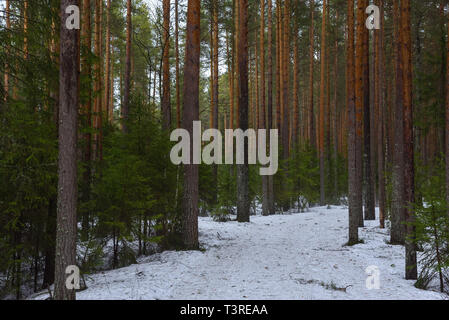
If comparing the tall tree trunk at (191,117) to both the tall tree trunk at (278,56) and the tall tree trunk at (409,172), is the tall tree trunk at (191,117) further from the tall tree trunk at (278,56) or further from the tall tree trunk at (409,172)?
the tall tree trunk at (278,56)

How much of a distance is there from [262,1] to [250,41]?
22.2 ft

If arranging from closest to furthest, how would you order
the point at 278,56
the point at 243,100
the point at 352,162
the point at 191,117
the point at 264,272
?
the point at 264,272
the point at 191,117
the point at 352,162
the point at 243,100
the point at 278,56

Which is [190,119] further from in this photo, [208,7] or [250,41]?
[250,41]

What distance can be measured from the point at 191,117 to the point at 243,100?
584 centimetres

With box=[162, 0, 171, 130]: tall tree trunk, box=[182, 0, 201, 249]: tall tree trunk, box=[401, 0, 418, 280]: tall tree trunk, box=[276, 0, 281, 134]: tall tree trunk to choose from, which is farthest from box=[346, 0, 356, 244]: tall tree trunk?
box=[276, 0, 281, 134]: tall tree trunk

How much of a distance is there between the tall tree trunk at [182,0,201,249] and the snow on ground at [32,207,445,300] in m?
0.66

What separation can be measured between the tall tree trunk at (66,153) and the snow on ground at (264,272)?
726 mm

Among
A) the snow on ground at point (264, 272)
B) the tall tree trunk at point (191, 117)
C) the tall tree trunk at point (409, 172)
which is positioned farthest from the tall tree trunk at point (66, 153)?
the tall tree trunk at point (409, 172)

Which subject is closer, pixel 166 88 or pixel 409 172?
pixel 409 172

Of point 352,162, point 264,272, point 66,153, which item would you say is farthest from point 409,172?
point 66,153

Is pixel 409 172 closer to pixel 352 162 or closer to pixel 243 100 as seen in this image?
pixel 352 162

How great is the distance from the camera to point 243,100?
13.6 metres

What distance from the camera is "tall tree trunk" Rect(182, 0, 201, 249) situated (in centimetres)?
824

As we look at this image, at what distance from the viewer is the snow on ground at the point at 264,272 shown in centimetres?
521
